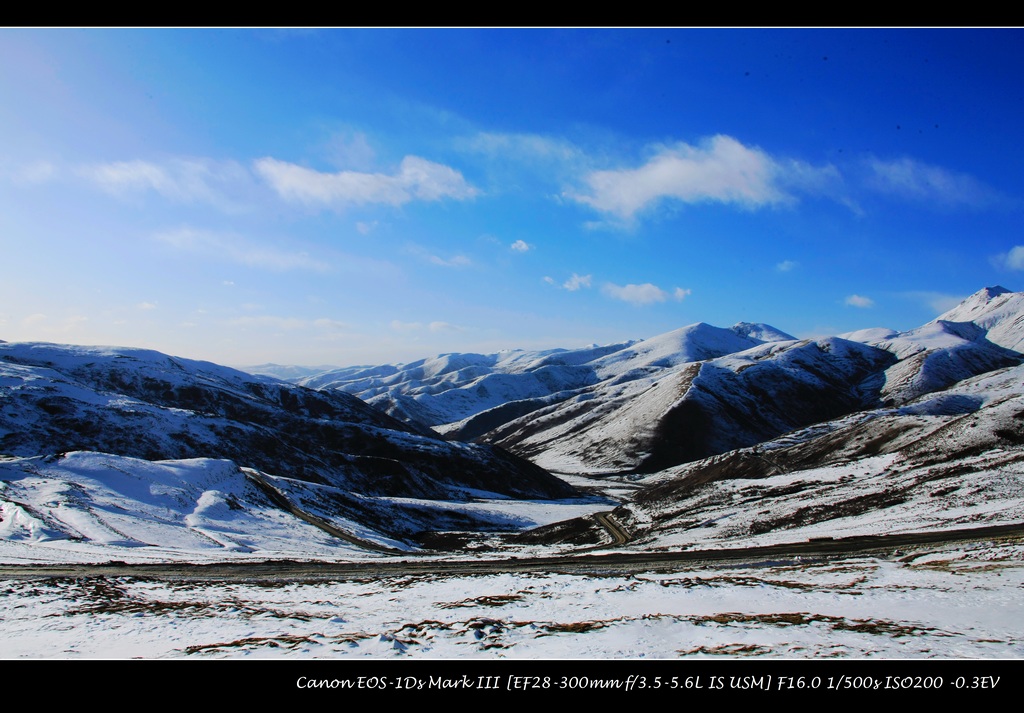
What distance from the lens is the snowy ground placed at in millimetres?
16078

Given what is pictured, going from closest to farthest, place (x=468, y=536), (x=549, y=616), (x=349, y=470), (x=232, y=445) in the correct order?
1. (x=549, y=616)
2. (x=468, y=536)
3. (x=232, y=445)
4. (x=349, y=470)

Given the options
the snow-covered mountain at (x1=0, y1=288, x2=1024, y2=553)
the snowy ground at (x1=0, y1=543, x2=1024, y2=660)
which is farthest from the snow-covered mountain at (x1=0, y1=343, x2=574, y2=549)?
the snowy ground at (x1=0, y1=543, x2=1024, y2=660)

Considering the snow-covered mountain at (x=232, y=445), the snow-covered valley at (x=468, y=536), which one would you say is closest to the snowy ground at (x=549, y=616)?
the snow-covered valley at (x=468, y=536)

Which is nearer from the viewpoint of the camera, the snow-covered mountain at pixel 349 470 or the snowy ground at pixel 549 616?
the snowy ground at pixel 549 616

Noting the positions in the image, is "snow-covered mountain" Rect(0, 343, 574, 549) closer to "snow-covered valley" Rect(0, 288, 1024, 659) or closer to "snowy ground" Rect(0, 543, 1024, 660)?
"snow-covered valley" Rect(0, 288, 1024, 659)

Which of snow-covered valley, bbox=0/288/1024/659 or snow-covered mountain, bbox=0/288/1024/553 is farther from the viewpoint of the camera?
snow-covered mountain, bbox=0/288/1024/553

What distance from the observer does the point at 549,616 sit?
20.9 metres

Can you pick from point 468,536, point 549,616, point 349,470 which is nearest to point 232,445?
point 349,470

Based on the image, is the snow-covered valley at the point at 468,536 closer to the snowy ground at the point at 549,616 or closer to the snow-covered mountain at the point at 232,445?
the snowy ground at the point at 549,616

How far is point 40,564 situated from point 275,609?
64.2ft

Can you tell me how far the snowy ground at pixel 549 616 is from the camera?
16078 millimetres

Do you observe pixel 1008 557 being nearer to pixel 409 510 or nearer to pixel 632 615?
pixel 632 615

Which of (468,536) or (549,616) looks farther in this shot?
(468,536)

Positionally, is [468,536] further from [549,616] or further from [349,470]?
[549,616]
